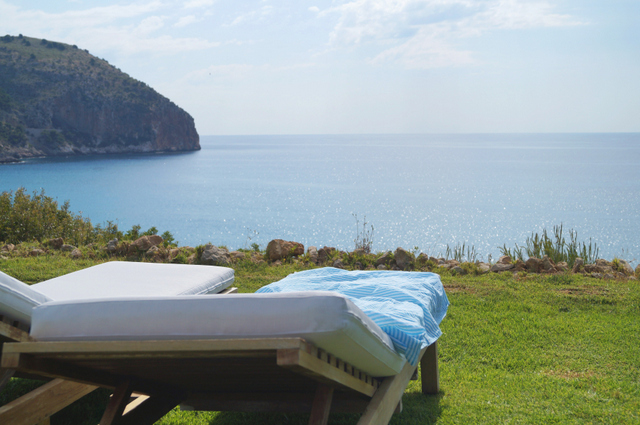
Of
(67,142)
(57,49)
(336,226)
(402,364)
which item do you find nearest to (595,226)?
(336,226)

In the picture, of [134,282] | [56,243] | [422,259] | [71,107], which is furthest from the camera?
[71,107]

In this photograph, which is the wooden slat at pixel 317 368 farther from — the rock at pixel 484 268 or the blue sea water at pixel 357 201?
the blue sea water at pixel 357 201

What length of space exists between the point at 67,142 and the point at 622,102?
59448mm

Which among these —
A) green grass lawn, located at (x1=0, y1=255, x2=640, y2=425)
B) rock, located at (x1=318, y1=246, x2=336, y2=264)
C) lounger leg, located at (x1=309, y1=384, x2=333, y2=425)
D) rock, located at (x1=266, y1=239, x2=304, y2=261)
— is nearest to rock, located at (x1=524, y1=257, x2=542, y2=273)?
green grass lawn, located at (x1=0, y1=255, x2=640, y2=425)

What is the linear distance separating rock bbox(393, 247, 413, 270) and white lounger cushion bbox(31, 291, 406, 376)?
4.47 metres

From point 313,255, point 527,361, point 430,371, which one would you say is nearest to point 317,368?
point 430,371

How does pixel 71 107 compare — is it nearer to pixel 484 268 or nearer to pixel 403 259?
pixel 403 259

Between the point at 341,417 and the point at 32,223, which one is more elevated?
the point at 32,223

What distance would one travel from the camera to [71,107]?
2323 inches

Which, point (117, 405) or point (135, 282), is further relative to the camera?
point (135, 282)

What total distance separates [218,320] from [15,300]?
38.5 inches

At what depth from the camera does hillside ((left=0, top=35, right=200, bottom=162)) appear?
52.9m

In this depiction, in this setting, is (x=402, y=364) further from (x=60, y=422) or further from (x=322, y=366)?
(x=60, y=422)

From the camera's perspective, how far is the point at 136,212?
28109mm
